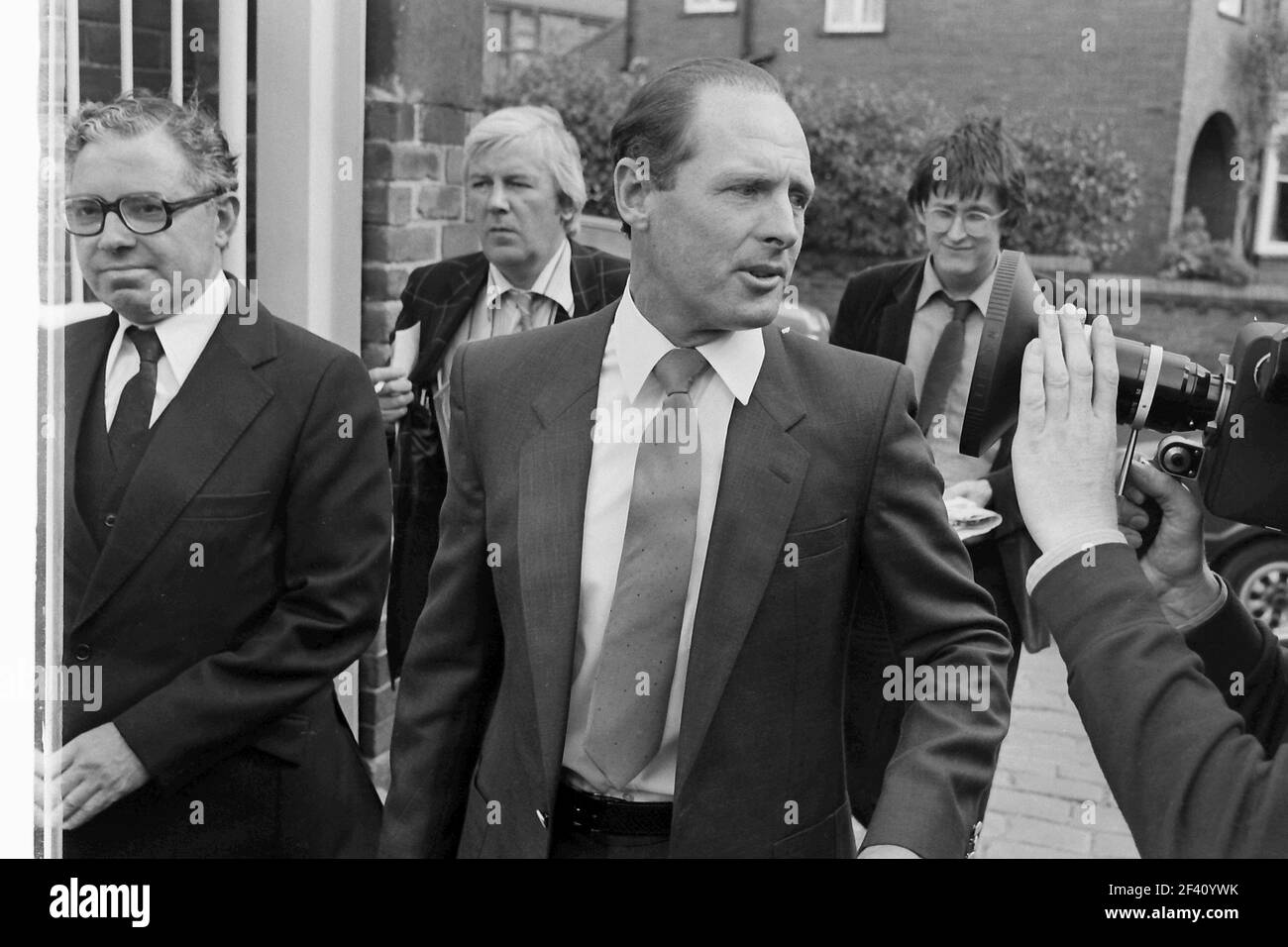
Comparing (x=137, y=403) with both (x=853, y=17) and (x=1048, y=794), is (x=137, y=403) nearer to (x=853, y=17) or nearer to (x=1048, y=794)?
(x=1048, y=794)

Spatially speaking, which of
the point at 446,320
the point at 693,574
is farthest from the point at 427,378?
the point at 693,574

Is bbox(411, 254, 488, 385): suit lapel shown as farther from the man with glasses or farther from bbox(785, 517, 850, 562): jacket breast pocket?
bbox(785, 517, 850, 562): jacket breast pocket

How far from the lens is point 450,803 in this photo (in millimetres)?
2027

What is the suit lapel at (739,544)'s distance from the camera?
182cm

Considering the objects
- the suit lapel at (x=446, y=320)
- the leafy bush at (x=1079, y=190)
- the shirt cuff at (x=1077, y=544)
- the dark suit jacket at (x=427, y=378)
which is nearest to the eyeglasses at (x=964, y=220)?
the dark suit jacket at (x=427, y=378)

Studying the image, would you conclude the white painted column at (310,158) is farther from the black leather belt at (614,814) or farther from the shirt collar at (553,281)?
the black leather belt at (614,814)

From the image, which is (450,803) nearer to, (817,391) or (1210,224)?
(817,391)

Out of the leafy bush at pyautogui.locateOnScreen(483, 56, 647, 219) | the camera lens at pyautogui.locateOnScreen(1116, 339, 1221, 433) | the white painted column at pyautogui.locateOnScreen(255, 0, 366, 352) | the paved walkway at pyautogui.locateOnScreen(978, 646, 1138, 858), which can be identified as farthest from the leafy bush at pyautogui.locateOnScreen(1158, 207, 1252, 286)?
the camera lens at pyautogui.locateOnScreen(1116, 339, 1221, 433)

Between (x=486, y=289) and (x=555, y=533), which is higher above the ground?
(x=486, y=289)

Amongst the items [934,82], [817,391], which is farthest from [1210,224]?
[817,391]

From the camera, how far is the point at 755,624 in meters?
1.85

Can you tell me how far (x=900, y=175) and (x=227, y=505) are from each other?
8988 millimetres
